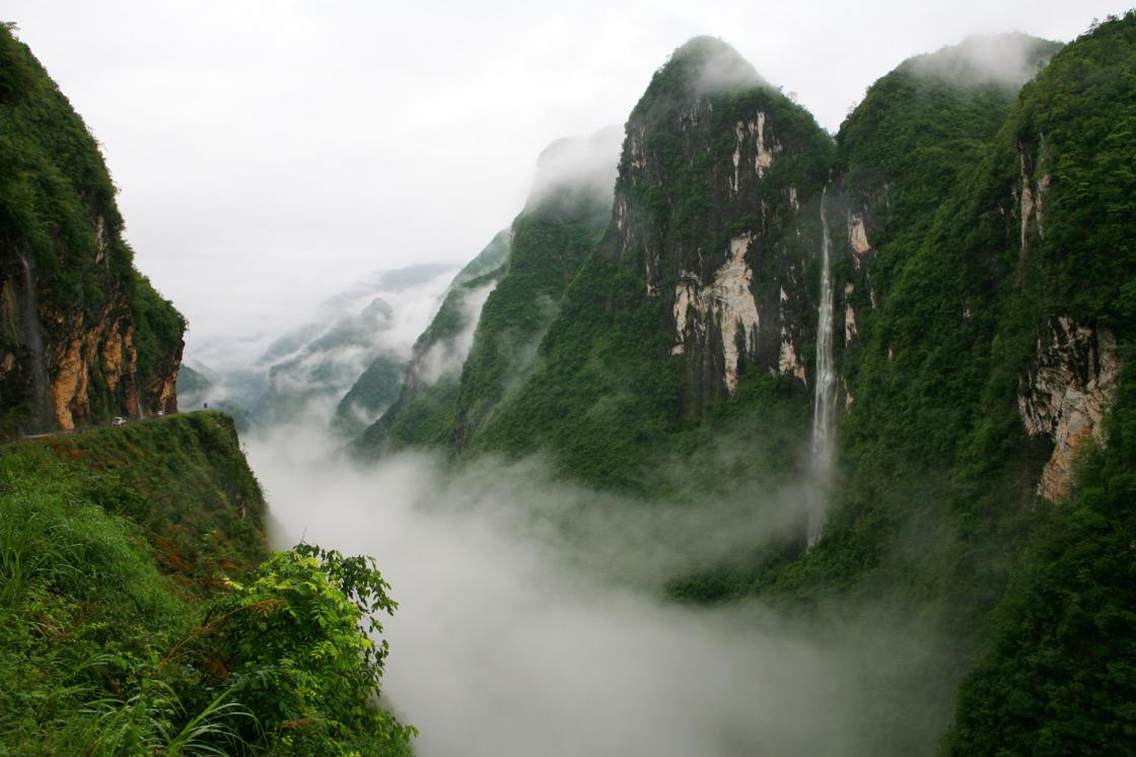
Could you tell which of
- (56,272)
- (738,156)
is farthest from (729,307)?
(56,272)

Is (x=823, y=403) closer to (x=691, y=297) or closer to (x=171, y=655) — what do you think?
(x=691, y=297)

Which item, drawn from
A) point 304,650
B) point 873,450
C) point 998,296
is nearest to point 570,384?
point 873,450

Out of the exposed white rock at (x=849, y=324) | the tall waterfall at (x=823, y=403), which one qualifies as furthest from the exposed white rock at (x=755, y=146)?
the exposed white rock at (x=849, y=324)

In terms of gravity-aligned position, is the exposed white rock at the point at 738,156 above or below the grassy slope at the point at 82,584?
above

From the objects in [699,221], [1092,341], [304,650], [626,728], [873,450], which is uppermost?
[699,221]

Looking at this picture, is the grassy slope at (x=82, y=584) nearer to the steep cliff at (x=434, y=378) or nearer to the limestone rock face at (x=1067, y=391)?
the limestone rock face at (x=1067, y=391)

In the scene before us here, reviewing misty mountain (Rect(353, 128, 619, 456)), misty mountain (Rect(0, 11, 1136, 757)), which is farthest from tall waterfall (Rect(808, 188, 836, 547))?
misty mountain (Rect(353, 128, 619, 456))

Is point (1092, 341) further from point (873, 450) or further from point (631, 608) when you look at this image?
point (631, 608)
